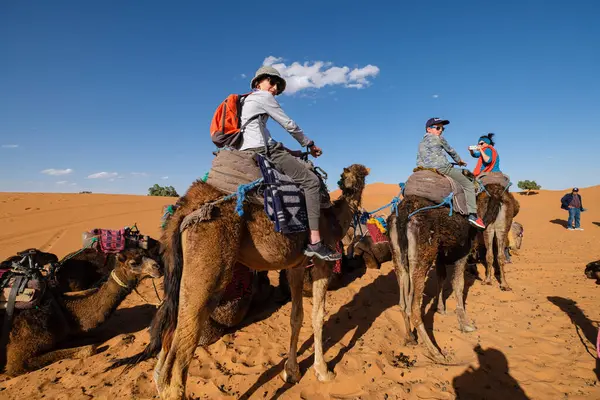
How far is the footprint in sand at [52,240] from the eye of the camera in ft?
40.7

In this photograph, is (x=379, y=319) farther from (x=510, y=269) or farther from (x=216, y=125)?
(x=510, y=269)

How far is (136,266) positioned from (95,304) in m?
0.80

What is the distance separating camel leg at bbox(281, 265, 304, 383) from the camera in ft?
12.6

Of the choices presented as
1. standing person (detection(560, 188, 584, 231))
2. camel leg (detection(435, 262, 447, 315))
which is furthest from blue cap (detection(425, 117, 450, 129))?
standing person (detection(560, 188, 584, 231))

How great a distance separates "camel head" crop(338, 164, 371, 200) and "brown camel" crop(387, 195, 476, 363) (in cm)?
91

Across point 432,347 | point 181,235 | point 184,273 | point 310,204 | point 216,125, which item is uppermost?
point 216,125

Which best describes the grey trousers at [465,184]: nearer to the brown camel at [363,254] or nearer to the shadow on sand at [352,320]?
the shadow on sand at [352,320]

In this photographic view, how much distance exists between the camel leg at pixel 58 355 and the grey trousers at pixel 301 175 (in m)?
3.78

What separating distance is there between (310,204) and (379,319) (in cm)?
332

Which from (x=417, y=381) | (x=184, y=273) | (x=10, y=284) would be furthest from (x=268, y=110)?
(x=10, y=284)

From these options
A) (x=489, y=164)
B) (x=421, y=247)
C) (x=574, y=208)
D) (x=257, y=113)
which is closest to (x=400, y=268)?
(x=421, y=247)

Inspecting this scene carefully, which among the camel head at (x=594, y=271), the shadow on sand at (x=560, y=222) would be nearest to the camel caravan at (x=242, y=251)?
the camel head at (x=594, y=271)

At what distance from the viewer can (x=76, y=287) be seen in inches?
247

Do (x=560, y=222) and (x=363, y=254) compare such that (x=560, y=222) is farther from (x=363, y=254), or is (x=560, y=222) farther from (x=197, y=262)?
(x=197, y=262)
